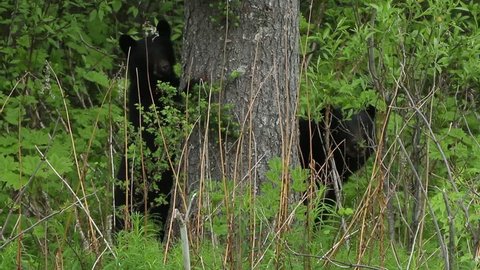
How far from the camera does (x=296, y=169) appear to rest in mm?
5402

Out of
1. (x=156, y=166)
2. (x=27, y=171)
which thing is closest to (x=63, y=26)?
(x=27, y=171)

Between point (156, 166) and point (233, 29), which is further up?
point (233, 29)

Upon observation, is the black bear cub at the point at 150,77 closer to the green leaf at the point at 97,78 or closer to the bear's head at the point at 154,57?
the bear's head at the point at 154,57

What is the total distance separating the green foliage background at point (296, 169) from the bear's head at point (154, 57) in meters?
0.39

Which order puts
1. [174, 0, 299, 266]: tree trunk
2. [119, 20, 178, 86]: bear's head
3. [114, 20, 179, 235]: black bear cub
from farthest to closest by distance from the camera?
[119, 20, 178, 86]: bear's head → [114, 20, 179, 235]: black bear cub → [174, 0, 299, 266]: tree trunk

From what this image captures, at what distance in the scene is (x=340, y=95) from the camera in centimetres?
752

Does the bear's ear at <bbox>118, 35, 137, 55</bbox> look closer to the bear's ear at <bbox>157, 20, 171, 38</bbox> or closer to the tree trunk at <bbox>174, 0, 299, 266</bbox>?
the bear's ear at <bbox>157, 20, 171, 38</bbox>

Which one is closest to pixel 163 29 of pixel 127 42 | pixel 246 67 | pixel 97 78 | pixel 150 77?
pixel 127 42

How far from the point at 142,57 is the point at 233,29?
2475 millimetres

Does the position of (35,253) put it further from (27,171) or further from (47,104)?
(47,104)

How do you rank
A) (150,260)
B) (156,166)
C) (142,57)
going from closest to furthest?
(150,260) → (156,166) → (142,57)

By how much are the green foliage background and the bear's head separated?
0.39 meters

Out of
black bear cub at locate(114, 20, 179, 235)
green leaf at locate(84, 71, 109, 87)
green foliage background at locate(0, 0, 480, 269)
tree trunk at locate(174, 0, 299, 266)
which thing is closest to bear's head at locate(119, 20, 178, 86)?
black bear cub at locate(114, 20, 179, 235)

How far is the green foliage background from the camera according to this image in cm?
511
